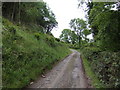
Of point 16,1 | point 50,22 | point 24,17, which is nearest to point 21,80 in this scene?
point 16,1

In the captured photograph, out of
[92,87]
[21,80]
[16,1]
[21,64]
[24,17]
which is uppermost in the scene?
[16,1]

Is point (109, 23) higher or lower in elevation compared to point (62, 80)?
higher

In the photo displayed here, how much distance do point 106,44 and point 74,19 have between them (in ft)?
123

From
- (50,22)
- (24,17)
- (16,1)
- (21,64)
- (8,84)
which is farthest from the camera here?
(50,22)

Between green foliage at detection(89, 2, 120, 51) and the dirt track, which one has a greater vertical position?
green foliage at detection(89, 2, 120, 51)

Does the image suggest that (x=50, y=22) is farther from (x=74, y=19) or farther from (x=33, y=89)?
(x=33, y=89)

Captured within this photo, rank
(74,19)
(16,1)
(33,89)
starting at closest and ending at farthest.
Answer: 1. (33,89)
2. (16,1)
3. (74,19)

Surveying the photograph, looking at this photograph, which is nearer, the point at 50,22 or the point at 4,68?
the point at 4,68

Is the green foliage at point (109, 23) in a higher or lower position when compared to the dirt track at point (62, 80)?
higher

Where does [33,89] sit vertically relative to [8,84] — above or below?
below

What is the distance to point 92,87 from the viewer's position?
4.21 m

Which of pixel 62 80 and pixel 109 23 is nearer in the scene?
pixel 109 23

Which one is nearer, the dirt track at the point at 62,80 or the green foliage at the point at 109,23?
the green foliage at the point at 109,23

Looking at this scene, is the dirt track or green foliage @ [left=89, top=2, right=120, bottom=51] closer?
green foliage @ [left=89, top=2, right=120, bottom=51]
